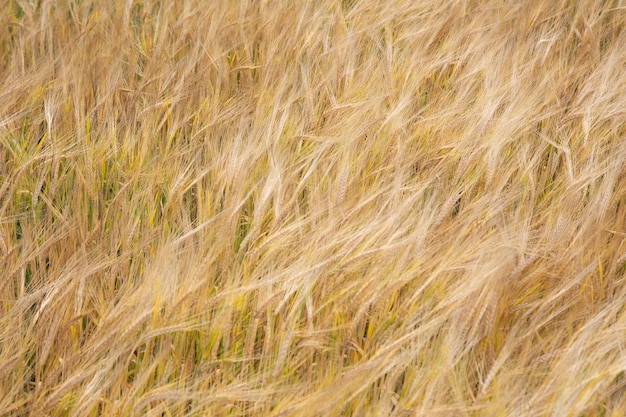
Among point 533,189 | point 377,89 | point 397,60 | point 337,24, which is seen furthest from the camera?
point 337,24

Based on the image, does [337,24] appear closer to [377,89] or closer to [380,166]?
[377,89]

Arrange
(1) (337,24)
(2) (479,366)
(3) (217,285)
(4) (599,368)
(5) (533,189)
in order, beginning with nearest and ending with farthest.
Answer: (4) (599,368), (2) (479,366), (3) (217,285), (5) (533,189), (1) (337,24)

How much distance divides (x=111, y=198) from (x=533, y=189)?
890 mm

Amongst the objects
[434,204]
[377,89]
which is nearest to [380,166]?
[434,204]

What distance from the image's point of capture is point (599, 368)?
3.36 feet

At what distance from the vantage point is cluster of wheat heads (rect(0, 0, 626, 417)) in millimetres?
1079

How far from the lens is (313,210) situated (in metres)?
1.33

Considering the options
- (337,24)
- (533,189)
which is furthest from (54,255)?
(337,24)

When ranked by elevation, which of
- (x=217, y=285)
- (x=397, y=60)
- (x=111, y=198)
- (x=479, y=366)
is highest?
(x=397, y=60)

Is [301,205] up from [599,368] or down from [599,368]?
up

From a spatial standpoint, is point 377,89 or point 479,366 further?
point 377,89

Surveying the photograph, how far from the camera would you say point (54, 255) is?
1.29 metres

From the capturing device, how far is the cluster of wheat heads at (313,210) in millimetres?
1079

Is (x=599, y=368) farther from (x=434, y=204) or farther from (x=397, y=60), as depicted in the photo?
(x=397, y=60)
